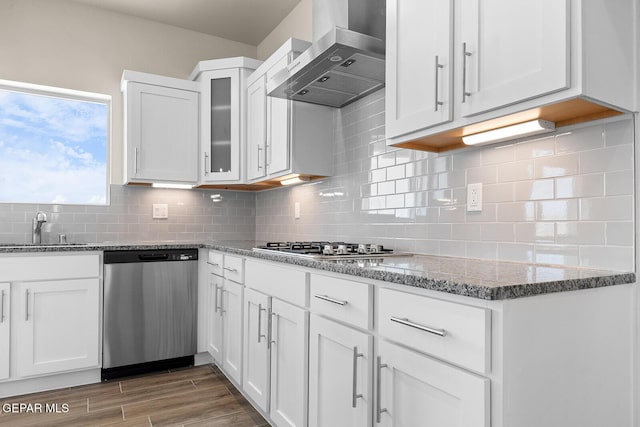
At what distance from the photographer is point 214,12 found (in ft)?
11.2

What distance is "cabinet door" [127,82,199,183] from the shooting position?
3.20 metres

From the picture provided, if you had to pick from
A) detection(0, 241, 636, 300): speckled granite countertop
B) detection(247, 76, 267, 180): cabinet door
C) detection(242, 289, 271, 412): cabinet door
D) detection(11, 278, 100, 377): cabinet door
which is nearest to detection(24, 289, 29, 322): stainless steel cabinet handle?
detection(11, 278, 100, 377): cabinet door

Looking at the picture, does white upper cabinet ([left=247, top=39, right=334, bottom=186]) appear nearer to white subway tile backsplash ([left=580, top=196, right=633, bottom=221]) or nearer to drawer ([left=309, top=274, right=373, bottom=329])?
drawer ([left=309, top=274, right=373, bottom=329])

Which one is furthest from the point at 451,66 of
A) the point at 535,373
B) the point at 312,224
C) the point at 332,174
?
the point at 312,224

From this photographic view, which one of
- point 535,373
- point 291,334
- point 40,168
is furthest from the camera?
point 40,168

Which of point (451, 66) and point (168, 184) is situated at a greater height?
point (451, 66)

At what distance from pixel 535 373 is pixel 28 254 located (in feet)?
9.11

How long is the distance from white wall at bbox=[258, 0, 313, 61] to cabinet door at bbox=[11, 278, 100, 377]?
2284mm

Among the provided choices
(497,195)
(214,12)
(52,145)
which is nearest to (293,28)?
(214,12)

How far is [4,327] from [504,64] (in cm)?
296

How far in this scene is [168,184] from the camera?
3.38 meters

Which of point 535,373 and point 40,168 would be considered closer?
point 535,373

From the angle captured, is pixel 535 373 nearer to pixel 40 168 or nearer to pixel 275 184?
pixel 275 184

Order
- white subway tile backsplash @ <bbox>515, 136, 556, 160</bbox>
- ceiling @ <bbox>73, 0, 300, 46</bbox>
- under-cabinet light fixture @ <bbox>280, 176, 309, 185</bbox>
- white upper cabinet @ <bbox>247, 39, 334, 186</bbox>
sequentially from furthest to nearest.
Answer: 1. ceiling @ <bbox>73, 0, 300, 46</bbox>
2. under-cabinet light fixture @ <bbox>280, 176, 309, 185</bbox>
3. white upper cabinet @ <bbox>247, 39, 334, 186</bbox>
4. white subway tile backsplash @ <bbox>515, 136, 556, 160</bbox>
